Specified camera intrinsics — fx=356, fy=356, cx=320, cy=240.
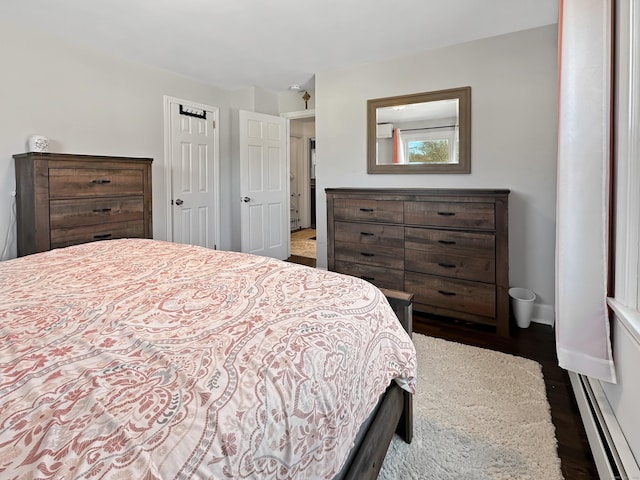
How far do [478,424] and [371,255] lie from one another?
69.8 inches

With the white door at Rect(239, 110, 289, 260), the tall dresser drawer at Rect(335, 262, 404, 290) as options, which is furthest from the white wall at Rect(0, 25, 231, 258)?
the tall dresser drawer at Rect(335, 262, 404, 290)

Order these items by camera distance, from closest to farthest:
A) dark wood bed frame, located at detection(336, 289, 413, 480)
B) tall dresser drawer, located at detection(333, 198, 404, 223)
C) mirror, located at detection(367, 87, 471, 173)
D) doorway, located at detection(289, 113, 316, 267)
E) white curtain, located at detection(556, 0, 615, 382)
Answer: dark wood bed frame, located at detection(336, 289, 413, 480) < white curtain, located at detection(556, 0, 615, 382) < tall dresser drawer, located at detection(333, 198, 404, 223) < mirror, located at detection(367, 87, 471, 173) < doorway, located at detection(289, 113, 316, 267)

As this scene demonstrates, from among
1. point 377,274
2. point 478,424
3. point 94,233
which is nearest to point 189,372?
point 478,424

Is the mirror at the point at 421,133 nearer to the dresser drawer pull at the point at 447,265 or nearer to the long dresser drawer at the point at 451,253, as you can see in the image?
the long dresser drawer at the point at 451,253

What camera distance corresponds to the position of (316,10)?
259cm

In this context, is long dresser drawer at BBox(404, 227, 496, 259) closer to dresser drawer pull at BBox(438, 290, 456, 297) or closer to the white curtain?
dresser drawer pull at BBox(438, 290, 456, 297)

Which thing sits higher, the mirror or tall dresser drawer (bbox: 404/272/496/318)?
the mirror

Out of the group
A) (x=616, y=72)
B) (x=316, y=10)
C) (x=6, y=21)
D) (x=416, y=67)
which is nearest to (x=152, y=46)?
(x=6, y=21)

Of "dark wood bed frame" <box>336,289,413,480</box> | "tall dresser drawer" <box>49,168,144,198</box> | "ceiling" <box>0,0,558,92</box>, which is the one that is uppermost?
"ceiling" <box>0,0,558,92</box>

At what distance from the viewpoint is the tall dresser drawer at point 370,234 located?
3.12 m

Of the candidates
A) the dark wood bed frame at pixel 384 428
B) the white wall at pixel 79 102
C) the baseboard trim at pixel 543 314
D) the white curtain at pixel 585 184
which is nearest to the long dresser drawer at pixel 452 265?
the baseboard trim at pixel 543 314

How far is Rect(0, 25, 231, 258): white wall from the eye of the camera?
113 inches

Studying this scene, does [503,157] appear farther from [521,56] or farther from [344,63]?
[344,63]

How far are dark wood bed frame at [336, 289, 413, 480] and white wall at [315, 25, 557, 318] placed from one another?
2.07 m
